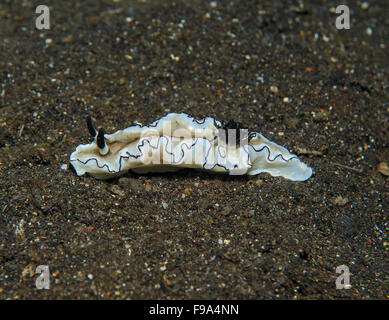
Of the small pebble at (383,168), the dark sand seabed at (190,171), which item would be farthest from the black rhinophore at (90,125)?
the small pebble at (383,168)

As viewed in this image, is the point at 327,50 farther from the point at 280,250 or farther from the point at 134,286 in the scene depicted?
the point at 134,286

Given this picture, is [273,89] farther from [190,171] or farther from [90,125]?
[90,125]

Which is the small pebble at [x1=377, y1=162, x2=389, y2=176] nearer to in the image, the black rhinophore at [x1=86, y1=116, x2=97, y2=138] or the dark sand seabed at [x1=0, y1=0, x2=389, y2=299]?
the dark sand seabed at [x1=0, y1=0, x2=389, y2=299]

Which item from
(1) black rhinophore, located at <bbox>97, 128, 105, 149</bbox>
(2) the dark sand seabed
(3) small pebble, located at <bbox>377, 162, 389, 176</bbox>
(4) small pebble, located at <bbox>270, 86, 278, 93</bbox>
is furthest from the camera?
(4) small pebble, located at <bbox>270, 86, 278, 93</bbox>

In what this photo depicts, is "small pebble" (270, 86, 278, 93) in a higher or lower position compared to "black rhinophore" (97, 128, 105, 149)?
higher

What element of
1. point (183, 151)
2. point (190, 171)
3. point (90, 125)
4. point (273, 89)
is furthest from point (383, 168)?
point (90, 125)

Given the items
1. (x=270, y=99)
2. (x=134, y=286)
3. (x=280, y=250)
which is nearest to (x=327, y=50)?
(x=270, y=99)

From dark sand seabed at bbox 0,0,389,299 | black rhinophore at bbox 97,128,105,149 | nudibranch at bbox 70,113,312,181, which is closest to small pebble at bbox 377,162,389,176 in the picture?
dark sand seabed at bbox 0,0,389,299
